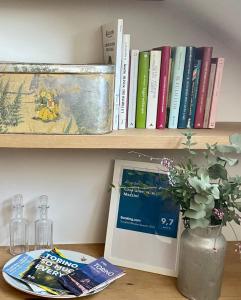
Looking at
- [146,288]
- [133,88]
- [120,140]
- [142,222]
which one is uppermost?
[133,88]

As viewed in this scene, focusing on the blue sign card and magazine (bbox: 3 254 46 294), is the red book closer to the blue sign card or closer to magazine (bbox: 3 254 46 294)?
the blue sign card

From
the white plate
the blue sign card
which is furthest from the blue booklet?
the blue sign card

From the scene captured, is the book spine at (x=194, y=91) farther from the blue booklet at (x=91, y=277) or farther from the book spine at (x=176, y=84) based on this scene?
the blue booklet at (x=91, y=277)

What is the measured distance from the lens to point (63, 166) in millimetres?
1348

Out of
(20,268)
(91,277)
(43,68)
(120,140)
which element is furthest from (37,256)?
(43,68)

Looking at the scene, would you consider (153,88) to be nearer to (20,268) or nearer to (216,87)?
(216,87)

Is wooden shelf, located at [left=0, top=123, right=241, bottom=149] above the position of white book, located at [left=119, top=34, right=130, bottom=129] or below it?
below

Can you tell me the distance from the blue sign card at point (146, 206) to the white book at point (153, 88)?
0.17 metres

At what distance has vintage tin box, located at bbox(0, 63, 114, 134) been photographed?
40.9 inches

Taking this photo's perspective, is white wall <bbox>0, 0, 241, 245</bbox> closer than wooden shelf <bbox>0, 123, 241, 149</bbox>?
No

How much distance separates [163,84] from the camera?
1170 mm

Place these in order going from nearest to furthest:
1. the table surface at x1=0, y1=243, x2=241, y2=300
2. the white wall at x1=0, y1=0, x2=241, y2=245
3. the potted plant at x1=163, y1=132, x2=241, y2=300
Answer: the potted plant at x1=163, y1=132, x2=241, y2=300 → the table surface at x1=0, y1=243, x2=241, y2=300 → the white wall at x1=0, y1=0, x2=241, y2=245

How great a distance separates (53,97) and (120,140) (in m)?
0.20

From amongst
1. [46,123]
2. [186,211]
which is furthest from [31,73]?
[186,211]
